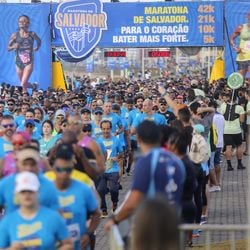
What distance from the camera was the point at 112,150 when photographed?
14.0m

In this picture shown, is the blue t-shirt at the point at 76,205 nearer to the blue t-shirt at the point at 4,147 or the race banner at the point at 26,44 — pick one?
the blue t-shirt at the point at 4,147

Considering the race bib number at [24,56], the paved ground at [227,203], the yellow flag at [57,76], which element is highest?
the race bib number at [24,56]

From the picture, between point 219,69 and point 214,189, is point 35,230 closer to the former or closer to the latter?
point 214,189

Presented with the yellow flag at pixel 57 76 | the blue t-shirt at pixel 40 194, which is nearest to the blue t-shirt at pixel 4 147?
the blue t-shirt at pixel 40 194

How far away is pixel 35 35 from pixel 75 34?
1532 mm

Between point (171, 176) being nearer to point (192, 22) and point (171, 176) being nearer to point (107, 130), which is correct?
point (107, 130)

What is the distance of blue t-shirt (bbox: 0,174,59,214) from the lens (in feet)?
21.9

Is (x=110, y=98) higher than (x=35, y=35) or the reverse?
the reverse

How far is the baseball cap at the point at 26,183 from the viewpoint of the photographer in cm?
601

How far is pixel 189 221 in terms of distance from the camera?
368 inches

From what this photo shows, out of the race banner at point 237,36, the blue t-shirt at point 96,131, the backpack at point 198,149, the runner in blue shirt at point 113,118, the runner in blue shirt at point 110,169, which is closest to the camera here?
the backpack at point 198,149

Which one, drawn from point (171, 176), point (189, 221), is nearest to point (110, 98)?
point (189, 221)

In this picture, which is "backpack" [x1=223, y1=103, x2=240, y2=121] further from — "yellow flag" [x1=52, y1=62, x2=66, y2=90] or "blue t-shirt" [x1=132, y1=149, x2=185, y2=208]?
"blue t-shirt" [x1=132, y1=149, x2=185, y2=208]

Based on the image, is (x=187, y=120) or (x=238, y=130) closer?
(x=187, y=120)
